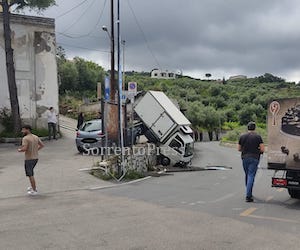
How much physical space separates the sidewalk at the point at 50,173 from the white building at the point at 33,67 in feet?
17.5

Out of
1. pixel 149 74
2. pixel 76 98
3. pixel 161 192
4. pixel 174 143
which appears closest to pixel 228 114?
pixel 76 98

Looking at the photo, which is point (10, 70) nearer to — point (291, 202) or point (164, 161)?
point (164, 161)

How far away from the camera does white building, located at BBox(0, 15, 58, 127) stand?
80.9 feet

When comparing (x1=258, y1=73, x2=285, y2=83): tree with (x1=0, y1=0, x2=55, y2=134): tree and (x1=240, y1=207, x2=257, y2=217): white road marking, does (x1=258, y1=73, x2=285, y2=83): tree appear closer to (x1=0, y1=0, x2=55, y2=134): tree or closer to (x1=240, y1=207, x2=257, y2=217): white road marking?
(x1=0, y1=0, x2=55, y2=134): tree

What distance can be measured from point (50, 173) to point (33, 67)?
12759 mm

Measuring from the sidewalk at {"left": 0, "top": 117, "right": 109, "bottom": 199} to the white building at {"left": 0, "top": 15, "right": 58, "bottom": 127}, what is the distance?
17.5 feet

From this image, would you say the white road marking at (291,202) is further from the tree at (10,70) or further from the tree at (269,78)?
the tree at (269,78)

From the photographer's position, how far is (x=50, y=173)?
45.9 ft

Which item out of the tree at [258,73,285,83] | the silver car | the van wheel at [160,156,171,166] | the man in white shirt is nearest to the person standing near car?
the silver car

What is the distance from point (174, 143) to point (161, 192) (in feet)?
21.8

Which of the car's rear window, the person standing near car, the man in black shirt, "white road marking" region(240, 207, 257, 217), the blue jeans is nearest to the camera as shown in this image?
"white road marking" region(240, 207, 257, 217)

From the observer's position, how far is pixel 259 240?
264 inches

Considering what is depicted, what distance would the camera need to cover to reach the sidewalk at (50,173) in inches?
472

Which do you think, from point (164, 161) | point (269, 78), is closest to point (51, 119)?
point (164, 161)
